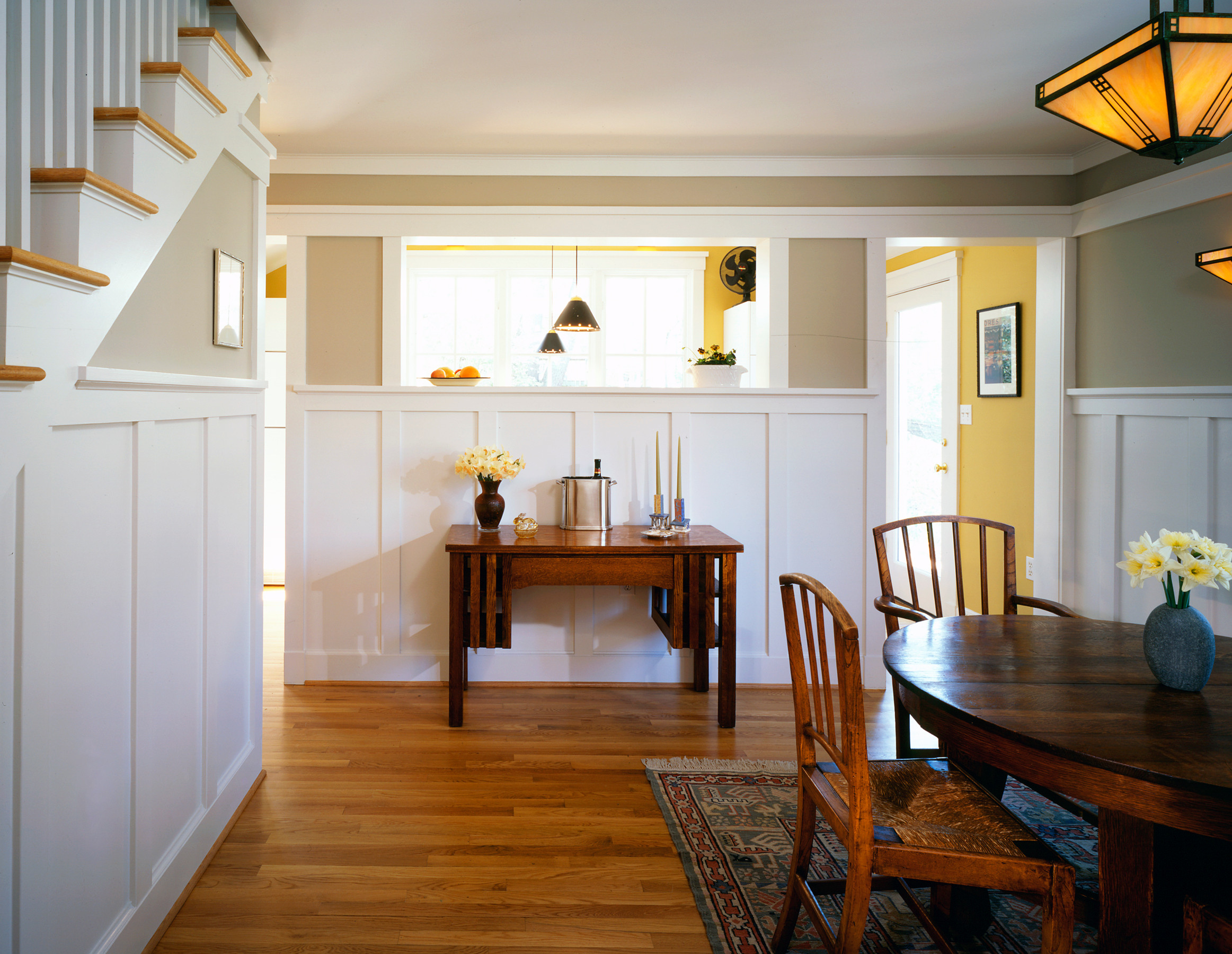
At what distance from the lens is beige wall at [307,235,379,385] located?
3.59 m

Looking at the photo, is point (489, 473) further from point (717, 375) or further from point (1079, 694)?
point (1079, 694)

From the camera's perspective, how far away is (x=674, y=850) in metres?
2.19

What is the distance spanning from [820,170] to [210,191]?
8.55 ft

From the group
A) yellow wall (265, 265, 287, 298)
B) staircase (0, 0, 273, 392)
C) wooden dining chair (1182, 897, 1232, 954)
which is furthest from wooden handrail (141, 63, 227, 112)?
yellow wall (265, 265, 287, 298)

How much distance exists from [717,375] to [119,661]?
2.65 m

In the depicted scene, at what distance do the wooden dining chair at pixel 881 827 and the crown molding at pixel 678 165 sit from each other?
254cm

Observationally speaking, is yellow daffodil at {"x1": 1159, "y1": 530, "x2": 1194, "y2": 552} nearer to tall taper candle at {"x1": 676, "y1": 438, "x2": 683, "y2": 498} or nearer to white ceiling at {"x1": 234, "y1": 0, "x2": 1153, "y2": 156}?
white ceiling at {"x1": 234, "y1": 0, "x2": 1153, "y2": 156}

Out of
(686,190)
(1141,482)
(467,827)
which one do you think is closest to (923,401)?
(1141,482)

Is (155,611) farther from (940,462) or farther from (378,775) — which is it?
(940,462)

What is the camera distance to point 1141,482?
321 centimetres

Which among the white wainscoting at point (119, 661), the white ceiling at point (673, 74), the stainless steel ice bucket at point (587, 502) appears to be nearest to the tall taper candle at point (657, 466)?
the stainless steel ice bucket at point (587, 502)

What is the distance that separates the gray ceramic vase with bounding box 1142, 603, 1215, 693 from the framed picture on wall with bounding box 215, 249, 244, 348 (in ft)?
8.00

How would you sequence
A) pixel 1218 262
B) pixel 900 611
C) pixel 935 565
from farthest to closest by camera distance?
pixel 1218 262
pixel 935 565
pixel 900 611

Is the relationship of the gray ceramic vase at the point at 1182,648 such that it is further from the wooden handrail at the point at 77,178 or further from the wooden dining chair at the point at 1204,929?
the wooden handrail at the point at 77,178
